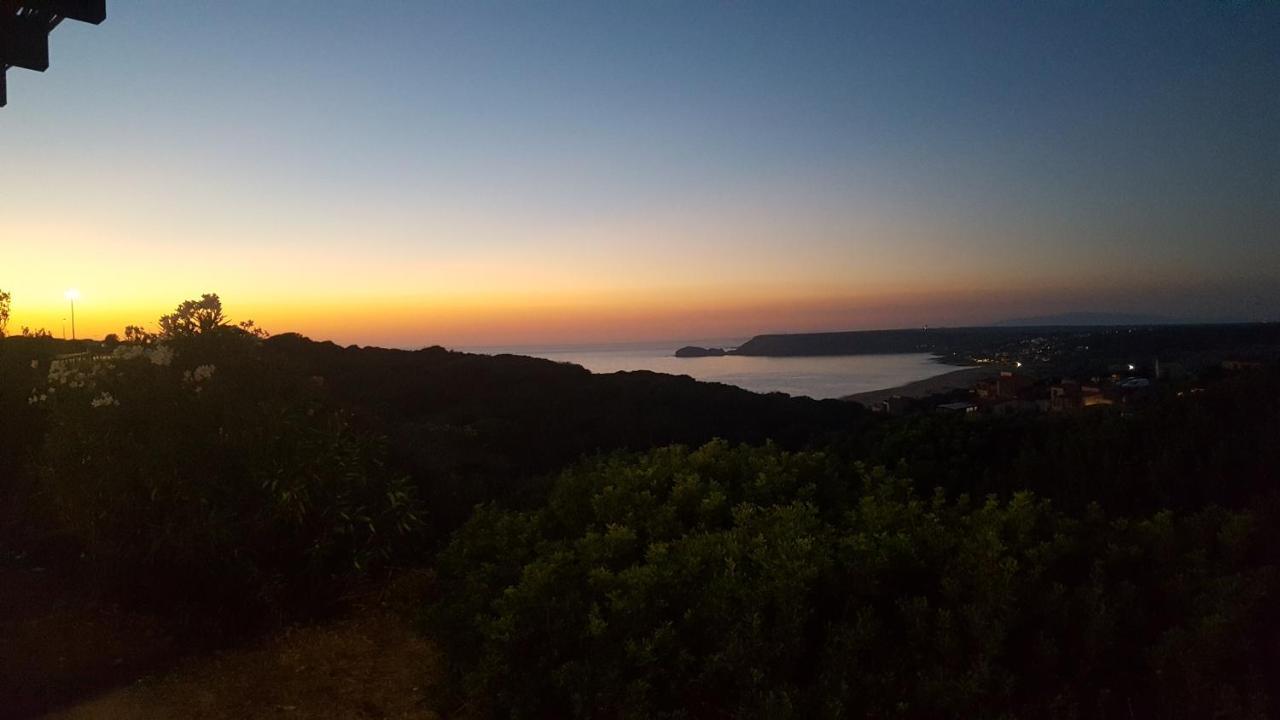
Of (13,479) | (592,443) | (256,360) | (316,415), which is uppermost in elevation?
(256,360)

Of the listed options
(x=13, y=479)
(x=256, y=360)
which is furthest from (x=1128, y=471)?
(x=13, y=479)

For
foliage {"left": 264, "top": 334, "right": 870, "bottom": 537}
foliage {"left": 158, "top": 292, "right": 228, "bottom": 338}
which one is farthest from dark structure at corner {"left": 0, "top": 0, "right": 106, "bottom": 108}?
Answer: foliage {"left": 264, "top": 334, "right": 870, "bottom": 537}

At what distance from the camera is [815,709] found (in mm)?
2768

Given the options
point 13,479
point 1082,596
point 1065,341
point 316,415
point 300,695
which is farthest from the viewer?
point 1065,341

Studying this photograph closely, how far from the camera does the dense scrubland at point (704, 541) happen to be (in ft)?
9.16

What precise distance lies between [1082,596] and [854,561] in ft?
2.65

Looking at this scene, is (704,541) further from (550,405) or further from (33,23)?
(550,405)

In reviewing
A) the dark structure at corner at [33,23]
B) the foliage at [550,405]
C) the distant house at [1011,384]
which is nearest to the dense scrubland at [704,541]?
the dark structure at corner at [33,23]

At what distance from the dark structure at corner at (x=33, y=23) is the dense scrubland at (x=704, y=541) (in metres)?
1.82

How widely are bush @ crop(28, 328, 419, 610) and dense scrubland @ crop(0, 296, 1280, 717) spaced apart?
0.7 inches

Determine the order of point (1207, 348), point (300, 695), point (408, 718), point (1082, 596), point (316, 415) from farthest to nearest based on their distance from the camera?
1. point (1207, 348)
2. point (316, 415)
3. point (300, 695)
4. point (408, 718)
5. point (1082, 596)

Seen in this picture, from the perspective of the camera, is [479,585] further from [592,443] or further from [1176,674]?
[592,443]

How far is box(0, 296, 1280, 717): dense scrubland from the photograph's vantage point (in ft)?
9.16

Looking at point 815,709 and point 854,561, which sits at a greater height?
point 854,561
